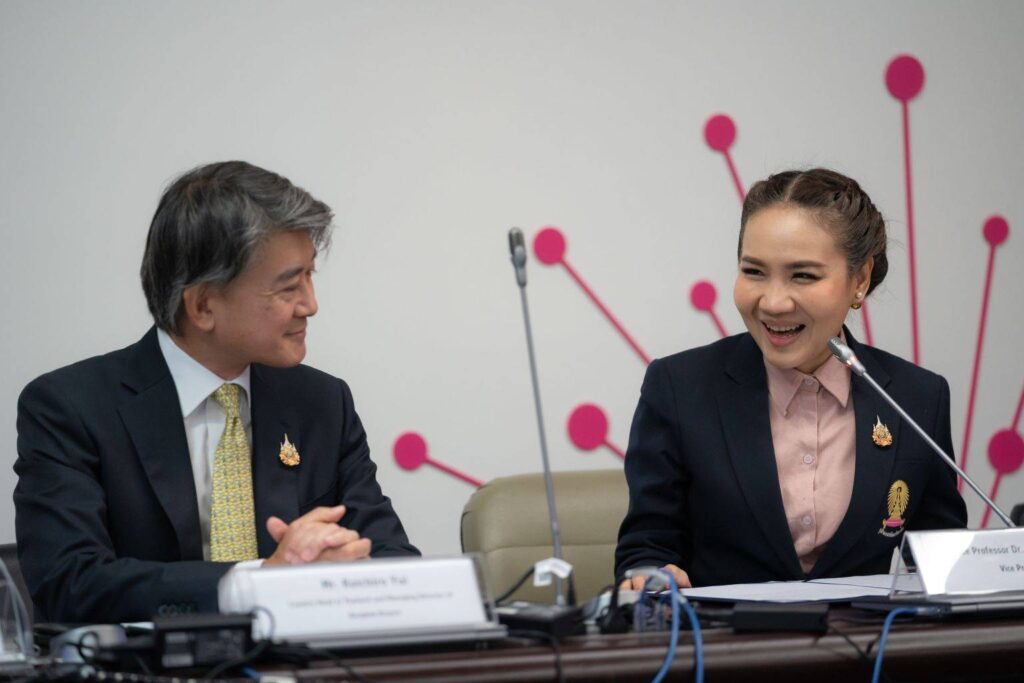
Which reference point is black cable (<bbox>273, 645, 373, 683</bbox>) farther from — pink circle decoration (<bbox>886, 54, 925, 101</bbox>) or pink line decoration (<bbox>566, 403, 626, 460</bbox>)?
pink circle decoration (<bbox>886, 54, 925, 101</bbox>)

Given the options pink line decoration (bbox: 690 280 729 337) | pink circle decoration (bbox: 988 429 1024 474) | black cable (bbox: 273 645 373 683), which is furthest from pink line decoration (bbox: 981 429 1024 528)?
black cable (bbox: 273 645 373 683)

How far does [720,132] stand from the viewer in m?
3.27

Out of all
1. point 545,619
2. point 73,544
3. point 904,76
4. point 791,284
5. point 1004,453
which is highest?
point 904,76

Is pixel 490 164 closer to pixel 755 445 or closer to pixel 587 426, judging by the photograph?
pixel 587 426

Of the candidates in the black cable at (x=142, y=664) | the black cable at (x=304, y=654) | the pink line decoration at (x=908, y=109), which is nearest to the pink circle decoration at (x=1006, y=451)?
the pink line decoration at (x=908, y=109)

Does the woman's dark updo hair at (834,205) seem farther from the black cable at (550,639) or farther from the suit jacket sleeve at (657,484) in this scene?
the black cable at (550,639)

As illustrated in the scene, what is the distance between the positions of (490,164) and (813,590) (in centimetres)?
164

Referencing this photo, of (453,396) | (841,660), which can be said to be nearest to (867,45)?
(453,396)

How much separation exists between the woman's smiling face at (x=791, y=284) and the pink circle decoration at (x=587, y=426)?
0.96 meters

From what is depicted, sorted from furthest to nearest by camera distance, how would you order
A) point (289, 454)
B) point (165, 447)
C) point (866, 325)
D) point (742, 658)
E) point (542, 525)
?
point (866, 325) < point (542, 525) < point (289, 454) < point (165, 447) < point (742, 658)

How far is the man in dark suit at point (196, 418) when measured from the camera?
1.92m

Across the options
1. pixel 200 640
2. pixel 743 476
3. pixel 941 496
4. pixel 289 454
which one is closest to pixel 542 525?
pixel 743 476

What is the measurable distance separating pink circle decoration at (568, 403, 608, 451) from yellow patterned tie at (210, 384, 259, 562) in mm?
1216

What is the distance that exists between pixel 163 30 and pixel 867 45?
1808mm
